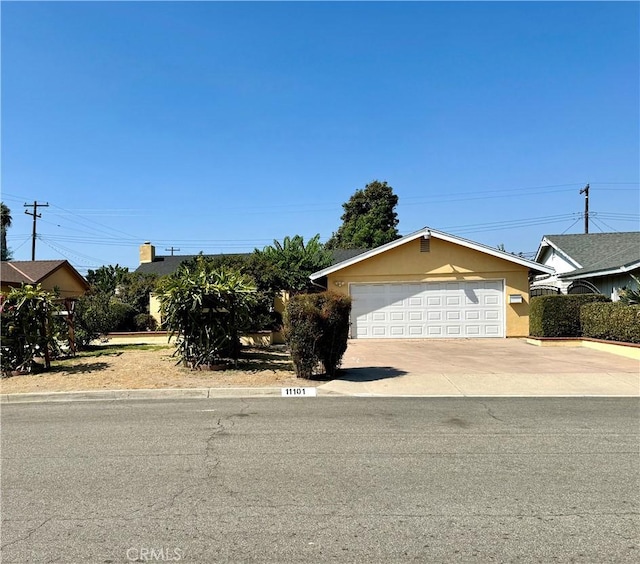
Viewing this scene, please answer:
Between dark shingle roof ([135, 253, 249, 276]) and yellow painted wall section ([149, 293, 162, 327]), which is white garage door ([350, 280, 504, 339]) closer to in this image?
yellow painted wall section ([149, 293, 162, 327])

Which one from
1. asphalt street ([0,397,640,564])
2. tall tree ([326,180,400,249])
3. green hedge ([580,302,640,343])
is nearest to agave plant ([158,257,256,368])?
asphalt street ([0,397,640,564])

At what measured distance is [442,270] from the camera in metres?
20.8

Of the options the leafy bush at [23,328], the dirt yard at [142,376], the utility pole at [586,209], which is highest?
the utility pole at [586,209]

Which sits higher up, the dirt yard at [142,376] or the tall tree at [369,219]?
the tall tree at [369,219]

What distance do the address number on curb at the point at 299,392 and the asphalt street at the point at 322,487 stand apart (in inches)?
56.9

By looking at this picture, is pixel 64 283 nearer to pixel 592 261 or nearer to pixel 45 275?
pixel 45 275

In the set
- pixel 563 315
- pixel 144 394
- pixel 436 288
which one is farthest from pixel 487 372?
pixel 436 288

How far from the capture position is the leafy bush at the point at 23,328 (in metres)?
11.0

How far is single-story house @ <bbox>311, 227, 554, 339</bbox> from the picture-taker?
20.5 m

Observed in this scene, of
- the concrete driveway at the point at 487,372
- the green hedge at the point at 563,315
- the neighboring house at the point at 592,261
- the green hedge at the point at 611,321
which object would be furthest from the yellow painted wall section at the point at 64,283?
the neighboring house at the point at 592,261

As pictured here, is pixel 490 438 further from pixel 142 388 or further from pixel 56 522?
pixel 142 388

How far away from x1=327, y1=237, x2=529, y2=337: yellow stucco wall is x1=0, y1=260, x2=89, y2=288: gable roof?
17.4 meters

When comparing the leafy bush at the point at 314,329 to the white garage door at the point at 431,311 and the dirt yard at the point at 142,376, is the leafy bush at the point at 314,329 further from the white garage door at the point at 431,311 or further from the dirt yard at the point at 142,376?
the white garage door at the point at 431,311

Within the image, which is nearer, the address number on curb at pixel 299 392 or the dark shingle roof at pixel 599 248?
the address number on curb at pixel 299 392
